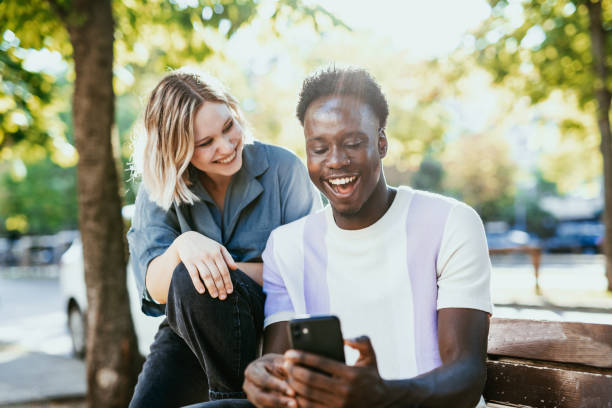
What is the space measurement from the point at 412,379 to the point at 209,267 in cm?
91

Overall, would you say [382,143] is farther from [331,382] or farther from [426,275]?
[331,382]

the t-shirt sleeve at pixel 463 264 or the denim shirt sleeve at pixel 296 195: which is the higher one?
the denim shirt sleeve at pixel 296 195

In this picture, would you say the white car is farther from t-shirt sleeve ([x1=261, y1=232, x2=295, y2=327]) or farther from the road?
t-shirt sleeve ([x1=261, y1=232, x2=295, y2=327])

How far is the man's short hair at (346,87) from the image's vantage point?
→ 236 centimetres

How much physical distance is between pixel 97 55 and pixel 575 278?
1645 cm

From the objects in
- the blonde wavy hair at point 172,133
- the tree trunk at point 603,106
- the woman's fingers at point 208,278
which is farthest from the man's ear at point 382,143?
the tree trunk at point 603,106

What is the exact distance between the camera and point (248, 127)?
3.26 metres

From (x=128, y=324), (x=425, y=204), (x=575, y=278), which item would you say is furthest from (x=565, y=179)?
(x=425, y=204)

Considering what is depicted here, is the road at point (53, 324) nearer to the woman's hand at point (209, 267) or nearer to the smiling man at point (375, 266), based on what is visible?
the smiling man at point (375, 266)

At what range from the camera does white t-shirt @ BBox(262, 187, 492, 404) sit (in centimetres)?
205

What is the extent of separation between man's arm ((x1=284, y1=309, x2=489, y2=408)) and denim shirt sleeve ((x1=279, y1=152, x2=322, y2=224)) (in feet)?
3.64

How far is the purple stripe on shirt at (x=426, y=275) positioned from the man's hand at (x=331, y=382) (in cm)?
57

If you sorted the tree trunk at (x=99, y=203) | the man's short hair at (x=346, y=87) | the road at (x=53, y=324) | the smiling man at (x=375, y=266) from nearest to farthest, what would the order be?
1. the smiling man at (x=375, y=266)
2. the man's short hair at (x=346, y=87)
3. the tree trunk at (x=99, y=203)
4. the road at (x=53, y=324)

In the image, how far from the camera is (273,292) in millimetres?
2473
